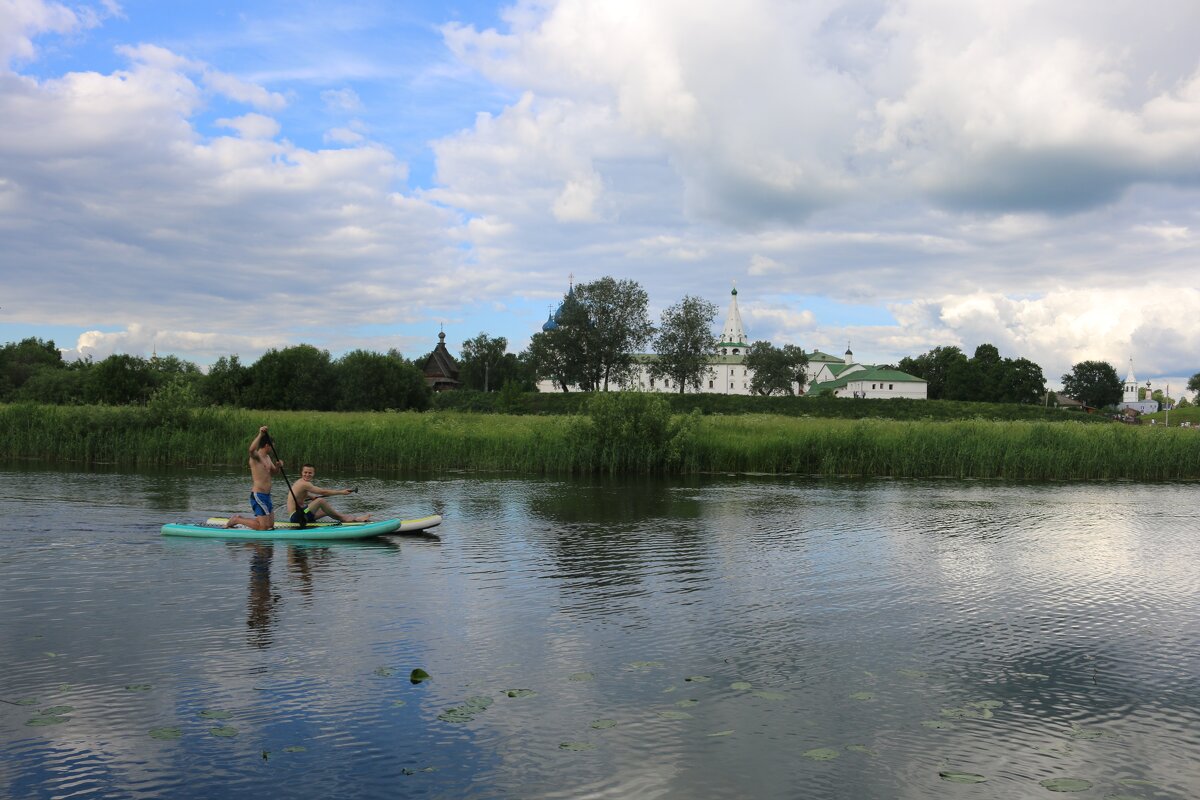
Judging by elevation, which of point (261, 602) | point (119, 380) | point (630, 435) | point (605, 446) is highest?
point (119, 380)

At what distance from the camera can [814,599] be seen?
13484 mm

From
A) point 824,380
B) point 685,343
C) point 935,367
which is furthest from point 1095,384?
point 685,343

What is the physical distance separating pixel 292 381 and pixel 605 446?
4336 centimetres

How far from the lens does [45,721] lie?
790cm

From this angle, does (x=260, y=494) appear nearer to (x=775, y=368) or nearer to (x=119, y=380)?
(x=119, y=380)

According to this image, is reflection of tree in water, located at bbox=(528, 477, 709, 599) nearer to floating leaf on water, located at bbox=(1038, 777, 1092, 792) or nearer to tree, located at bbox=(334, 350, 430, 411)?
floating leaf on water, located at bbox=(1038, 777, 1092, 792)

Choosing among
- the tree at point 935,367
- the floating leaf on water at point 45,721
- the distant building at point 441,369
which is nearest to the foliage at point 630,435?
the floating leaf on water at point 45,721

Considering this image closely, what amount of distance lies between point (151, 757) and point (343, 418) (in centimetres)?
3651

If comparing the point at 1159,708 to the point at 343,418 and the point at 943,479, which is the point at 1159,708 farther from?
the point at 343,418

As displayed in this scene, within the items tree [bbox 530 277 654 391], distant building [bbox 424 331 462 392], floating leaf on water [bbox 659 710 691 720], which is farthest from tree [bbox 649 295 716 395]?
floating leaf on water [bbox 659 710 691 720]

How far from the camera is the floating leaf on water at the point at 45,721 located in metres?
7.81

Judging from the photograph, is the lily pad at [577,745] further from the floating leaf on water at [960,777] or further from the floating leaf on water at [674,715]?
the floating leaf on water at [960,777]

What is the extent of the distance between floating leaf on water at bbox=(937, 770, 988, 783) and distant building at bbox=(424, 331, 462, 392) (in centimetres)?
12186

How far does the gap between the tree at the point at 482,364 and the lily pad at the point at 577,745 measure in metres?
128
